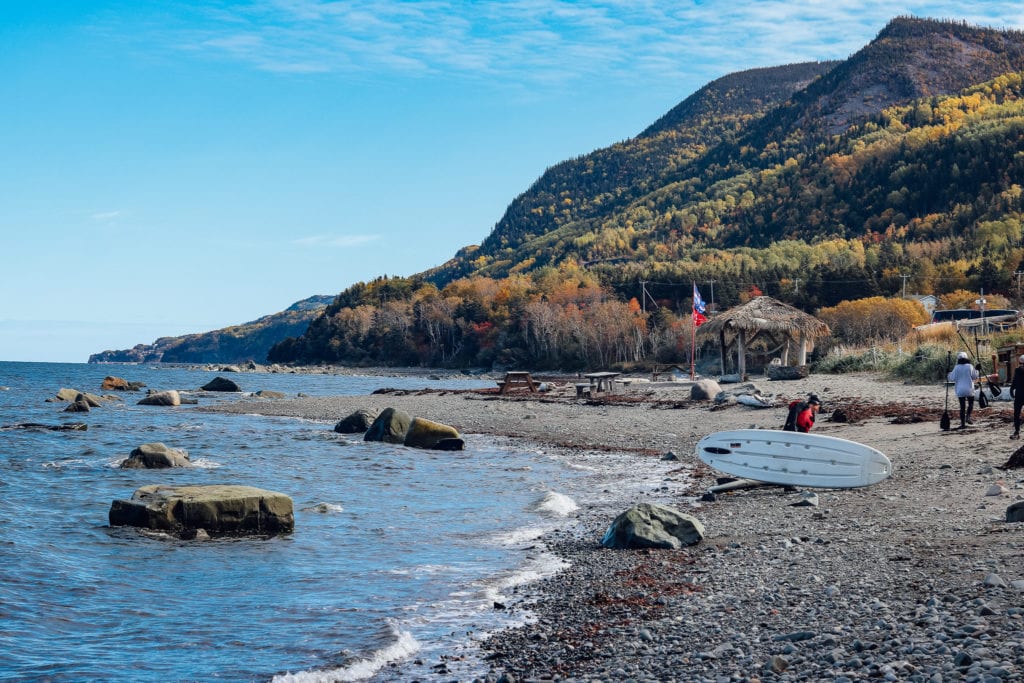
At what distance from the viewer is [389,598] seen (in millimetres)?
8891

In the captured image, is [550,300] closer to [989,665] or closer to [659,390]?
[659,390]

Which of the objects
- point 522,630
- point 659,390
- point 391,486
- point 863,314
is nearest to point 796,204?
point 863,314

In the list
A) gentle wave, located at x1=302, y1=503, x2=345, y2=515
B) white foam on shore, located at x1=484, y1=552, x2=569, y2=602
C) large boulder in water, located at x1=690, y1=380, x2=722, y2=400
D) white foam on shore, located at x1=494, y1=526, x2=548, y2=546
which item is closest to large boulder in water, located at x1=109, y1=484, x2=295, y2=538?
gentle wave, located at x1=302, y1=503, x2=345, y2=515

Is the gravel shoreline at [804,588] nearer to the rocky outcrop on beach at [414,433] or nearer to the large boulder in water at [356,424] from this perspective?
the rocky outcrop on beach at [414,433]

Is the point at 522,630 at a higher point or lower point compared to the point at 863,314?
lower

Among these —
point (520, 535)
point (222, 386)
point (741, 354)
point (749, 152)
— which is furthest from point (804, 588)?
point (749, 152)

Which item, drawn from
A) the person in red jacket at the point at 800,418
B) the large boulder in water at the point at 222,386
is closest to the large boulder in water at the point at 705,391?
the person in red jacket at the point at 800,418

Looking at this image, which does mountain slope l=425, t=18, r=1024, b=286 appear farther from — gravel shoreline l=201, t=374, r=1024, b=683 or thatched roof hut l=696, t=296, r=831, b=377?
gravel shoreline l=201, t=374, r=1024, b=683

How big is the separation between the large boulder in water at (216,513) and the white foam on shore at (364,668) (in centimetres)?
502

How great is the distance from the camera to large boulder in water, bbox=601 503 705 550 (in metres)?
10.1

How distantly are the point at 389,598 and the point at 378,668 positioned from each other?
207 centimetres

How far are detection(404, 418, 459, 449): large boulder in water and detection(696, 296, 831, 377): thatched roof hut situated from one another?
21.0m

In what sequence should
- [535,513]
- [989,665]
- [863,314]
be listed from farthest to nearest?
[863,314] → [535,513] → [989,665]

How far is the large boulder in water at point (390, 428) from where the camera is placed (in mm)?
24531
